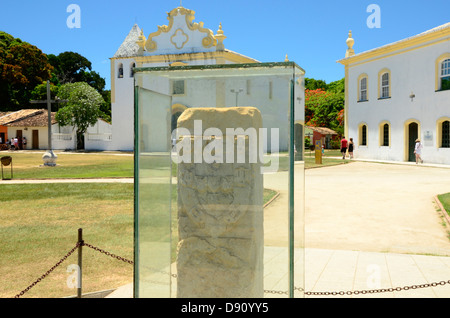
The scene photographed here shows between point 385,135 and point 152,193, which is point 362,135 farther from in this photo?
point 152,193

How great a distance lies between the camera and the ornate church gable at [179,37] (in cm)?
2889

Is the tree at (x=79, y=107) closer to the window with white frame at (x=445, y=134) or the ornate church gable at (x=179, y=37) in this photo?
the ornate church gable at (x=179, y=37)

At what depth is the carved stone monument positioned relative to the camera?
312 centimetres

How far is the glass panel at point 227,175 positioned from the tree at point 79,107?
3668cm

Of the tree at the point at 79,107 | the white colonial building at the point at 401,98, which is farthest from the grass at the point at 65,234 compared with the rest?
the tree at the point at 79,107

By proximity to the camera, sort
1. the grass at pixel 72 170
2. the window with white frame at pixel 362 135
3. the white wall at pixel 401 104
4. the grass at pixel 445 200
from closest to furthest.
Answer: the grass at pixel 445 200 → the grass at pixel 72 170 → the white wall at pixel 401 104 → the window with white frame at pixel 362 135

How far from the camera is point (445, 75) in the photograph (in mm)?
21938

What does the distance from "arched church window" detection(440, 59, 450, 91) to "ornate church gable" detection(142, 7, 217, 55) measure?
47.5 ft

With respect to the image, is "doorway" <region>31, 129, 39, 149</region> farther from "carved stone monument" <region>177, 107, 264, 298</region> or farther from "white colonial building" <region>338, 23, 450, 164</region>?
"carved stone monument" <region>177, 107, 264, 298</region>

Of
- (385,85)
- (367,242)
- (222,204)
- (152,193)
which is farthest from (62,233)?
(385,85)

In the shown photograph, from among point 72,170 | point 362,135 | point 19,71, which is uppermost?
point 19,71

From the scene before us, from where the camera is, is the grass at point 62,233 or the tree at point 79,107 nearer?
the grass at point 62,233

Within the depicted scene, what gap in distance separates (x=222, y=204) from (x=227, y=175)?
8.9 inches

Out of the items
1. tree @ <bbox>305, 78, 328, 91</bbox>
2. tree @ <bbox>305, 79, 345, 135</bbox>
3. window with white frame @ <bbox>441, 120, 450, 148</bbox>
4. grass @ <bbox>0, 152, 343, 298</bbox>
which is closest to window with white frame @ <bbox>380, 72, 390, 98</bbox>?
window with white frame @ <bbox>441, 120, 450, 148</bbox>
